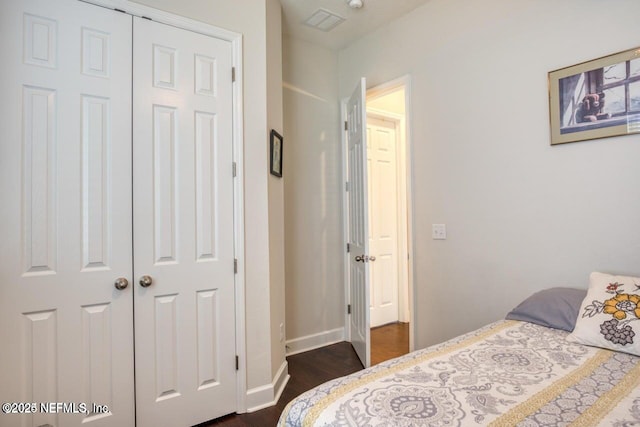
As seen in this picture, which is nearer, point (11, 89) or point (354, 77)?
point (11, 89)

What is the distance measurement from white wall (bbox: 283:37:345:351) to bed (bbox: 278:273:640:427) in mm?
1830

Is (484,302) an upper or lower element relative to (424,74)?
lower

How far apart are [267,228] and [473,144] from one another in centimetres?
152

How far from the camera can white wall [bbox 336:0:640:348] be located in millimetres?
1890

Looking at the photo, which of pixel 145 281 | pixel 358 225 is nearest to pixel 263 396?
pixel 145 281

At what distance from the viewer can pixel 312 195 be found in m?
3.36

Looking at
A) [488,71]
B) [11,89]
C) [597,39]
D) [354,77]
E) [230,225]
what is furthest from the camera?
[354,77]

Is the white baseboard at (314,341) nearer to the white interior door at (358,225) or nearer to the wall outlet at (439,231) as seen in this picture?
the white interior door at (358,225)

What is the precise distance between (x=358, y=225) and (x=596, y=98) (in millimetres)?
1749

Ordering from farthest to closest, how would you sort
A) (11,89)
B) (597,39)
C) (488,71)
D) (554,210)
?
(488,71) < (554,210) < (597,39) < (11,89)

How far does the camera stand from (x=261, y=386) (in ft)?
7.53

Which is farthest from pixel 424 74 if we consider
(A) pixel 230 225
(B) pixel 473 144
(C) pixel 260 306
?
(C) pixel 260 306

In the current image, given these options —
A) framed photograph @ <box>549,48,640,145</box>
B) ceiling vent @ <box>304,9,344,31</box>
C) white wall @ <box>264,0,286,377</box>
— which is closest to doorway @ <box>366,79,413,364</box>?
ceiling vent @ <box>304,9,344,31</box>

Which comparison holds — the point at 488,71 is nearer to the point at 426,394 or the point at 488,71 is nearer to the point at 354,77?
the point at 354,77
